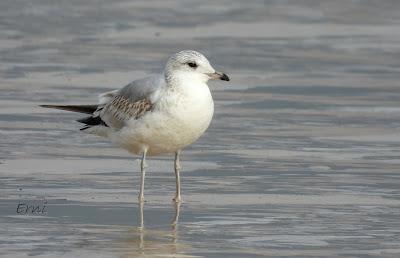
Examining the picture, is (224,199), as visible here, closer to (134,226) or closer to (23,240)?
(134,226)

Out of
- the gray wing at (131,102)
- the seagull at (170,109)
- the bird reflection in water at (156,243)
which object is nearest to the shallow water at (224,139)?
the bird reflection in water at (156,243)

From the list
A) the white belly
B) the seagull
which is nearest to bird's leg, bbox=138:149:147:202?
the seagull

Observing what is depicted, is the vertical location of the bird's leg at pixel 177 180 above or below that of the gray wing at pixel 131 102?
below

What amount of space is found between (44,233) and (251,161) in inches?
131

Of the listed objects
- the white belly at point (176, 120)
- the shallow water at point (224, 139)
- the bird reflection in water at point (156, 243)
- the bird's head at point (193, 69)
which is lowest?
the shallow water at point (224, 139)

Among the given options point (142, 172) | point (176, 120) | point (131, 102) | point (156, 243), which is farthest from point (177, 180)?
point (156, 243)

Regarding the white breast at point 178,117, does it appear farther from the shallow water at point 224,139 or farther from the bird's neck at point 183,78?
the shallow water at point 224,139

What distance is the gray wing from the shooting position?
37.7 feet

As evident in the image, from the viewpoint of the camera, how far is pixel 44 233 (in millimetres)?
9711

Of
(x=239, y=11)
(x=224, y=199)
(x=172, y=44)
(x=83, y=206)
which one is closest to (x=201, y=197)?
(x=224, y=199)

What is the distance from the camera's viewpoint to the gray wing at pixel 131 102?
11.5 meters

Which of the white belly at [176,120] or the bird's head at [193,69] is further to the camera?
the bird's head at [193,69]

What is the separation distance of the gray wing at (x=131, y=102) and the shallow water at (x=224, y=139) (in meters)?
0.48

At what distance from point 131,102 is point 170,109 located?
551 millimetres
